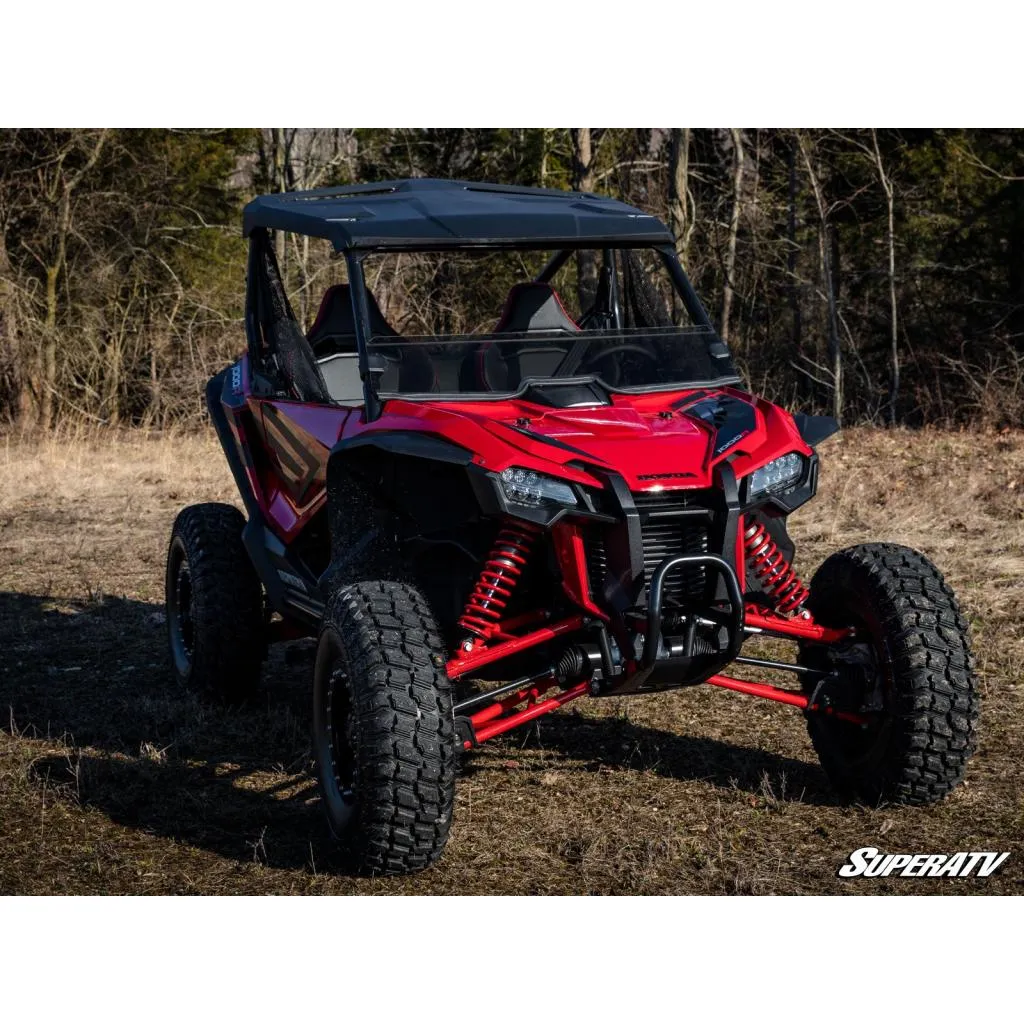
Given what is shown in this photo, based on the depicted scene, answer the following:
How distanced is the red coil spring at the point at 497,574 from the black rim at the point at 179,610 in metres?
2.56

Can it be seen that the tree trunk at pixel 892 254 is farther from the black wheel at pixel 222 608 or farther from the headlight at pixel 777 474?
the headlight at pixel 777 474

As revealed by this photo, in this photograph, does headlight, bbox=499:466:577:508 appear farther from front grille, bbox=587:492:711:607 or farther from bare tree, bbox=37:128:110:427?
bare tree, bbox=37:128:110:427

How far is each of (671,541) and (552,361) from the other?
1.22m

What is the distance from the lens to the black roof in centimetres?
577

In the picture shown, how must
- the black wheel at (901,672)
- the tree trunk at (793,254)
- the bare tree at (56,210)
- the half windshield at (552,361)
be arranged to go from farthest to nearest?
1. the tree trunk at (793,254)
2. the bare tree at (56,210)
3. the half windshield at (552,361)
4. the black wheel at (901,672)

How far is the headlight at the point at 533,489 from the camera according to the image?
472 cm

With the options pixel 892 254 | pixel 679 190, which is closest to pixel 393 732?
pixel 679 190

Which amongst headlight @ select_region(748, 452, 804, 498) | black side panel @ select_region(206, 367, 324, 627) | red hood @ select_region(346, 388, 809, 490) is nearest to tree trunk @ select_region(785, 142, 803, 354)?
black side panel @ select_region(206, 367, 324, 627)

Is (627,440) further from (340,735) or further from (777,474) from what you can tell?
(340,735)

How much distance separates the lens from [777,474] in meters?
5.02

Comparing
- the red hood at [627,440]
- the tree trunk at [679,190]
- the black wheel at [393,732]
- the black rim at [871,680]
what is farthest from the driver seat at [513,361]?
the tree trunk at [679,190]

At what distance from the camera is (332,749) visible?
4953 mm

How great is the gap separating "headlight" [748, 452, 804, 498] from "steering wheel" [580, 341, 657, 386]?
880 millimetres

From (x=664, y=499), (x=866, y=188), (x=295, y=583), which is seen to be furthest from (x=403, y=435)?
(x=866, y=188)
